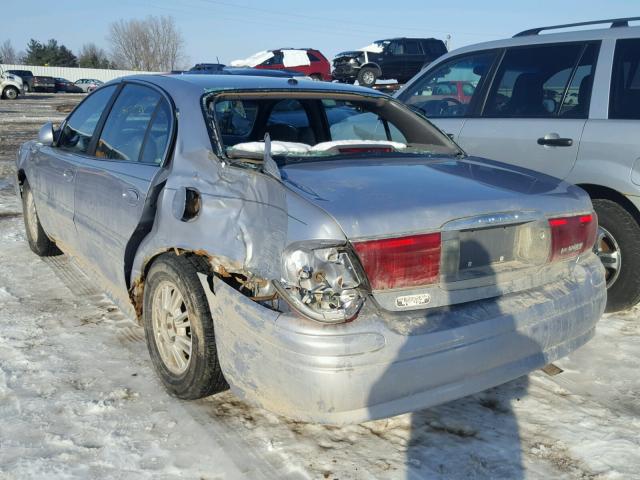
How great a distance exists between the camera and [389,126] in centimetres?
409

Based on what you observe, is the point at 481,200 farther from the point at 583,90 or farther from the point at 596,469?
the point at 583,90

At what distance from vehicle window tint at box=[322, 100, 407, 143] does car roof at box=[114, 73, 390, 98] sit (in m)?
0.13

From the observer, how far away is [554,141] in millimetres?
4375

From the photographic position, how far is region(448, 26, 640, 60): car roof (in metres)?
4.34

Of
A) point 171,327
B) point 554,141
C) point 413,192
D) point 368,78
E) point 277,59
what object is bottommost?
point 171,327

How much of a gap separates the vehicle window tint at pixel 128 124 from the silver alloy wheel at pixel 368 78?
18.3 meters

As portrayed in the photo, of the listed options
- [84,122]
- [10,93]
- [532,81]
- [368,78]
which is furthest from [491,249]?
[10,93]

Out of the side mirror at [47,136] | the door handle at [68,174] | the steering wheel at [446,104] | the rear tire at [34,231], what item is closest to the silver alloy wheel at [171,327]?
the door handle at [68,174]

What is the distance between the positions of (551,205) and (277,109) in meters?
1.96

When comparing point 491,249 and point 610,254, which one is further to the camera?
point 610,254

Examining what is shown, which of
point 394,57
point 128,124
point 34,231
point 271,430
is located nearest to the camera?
point 271,430

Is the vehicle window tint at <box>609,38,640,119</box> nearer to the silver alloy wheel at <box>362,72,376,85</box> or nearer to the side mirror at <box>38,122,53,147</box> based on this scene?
the side mirror at <box>38,122,53,147</box>

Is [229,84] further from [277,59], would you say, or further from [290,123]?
[277,59]

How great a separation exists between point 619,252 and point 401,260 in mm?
2476
